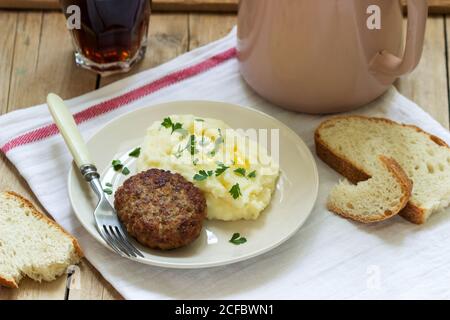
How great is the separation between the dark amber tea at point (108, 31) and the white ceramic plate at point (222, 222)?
1.02 ft

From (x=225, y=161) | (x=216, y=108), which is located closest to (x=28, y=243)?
(x=225, y=161)

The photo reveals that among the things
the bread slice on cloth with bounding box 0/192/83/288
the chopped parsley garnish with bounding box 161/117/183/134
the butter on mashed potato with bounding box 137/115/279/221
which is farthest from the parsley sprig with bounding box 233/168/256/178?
the bread slice on cloth with bounding box 0/192/83/288

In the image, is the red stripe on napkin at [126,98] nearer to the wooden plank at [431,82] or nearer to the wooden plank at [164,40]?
the wooden plank at [164,40]

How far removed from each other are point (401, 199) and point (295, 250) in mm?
303

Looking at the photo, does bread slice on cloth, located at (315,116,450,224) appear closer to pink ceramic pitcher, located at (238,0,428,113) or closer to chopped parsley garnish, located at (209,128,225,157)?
pink ceramic pitcher, located at (238,0,428,113)

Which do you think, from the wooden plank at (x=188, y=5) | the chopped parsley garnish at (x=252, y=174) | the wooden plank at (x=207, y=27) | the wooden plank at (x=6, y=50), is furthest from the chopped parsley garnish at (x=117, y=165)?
the wooden plank at (x=188, y=5)

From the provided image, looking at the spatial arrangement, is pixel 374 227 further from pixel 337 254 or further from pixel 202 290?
pixel 202 290

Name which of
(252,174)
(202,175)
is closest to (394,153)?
(252,174)

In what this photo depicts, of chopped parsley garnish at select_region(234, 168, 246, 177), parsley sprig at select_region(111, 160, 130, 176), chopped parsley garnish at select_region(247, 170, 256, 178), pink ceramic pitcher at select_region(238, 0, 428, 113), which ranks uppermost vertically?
pink ceramic pitcher at select_region(238, 0, 428, 113)

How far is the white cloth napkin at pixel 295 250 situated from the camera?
1880 mm

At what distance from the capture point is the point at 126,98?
241 cm

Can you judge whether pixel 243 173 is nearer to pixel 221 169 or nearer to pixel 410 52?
pixel 221 169

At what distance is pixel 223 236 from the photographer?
1.95 metres

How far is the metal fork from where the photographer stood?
187 centimetres
